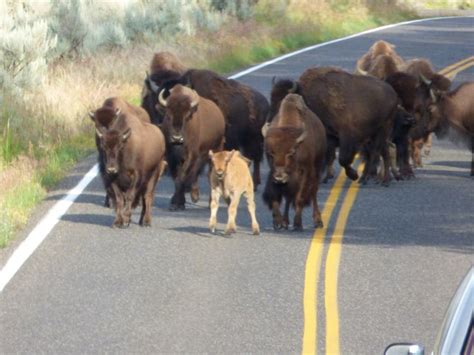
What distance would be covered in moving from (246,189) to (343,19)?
33.9 m

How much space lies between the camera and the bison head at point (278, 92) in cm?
1631

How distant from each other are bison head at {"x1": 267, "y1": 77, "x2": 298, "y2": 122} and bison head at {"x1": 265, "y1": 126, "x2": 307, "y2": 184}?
189 centimetres

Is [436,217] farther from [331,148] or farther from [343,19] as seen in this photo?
[343,19]

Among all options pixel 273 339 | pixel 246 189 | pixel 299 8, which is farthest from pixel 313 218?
pixel 299 8

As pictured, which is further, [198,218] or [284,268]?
[198,218]

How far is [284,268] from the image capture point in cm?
1257

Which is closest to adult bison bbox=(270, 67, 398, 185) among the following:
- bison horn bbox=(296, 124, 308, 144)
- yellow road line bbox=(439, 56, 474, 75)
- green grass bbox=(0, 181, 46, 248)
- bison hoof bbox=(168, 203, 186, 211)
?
bison hoof bbox=(168, 203, 186, 211)

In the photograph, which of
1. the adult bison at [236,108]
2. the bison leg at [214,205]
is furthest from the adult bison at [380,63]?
the bison leg at [214,205]

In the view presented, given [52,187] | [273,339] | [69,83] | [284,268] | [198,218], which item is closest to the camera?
[273,339]

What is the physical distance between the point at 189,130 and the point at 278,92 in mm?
1250

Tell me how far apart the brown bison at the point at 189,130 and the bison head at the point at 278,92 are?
615mm

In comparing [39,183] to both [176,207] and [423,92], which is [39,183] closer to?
[176,207]

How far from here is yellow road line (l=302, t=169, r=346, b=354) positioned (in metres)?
10.1

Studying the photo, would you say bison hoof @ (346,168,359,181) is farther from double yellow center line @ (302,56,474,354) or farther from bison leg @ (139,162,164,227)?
bison leg @ (139,162,164,227)
